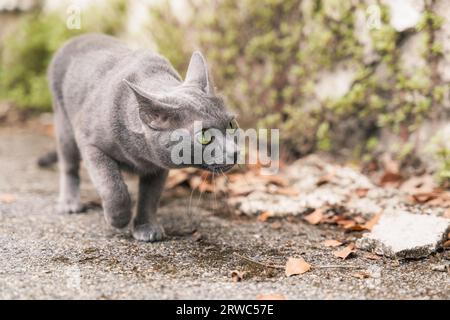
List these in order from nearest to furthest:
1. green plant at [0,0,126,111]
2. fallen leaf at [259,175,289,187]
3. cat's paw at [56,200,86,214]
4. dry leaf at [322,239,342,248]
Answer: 1. dry leaf at [322,239,342,248]
2. cat's paw at [56,200,86,214]
3. fallen leaf at [259,175,289,187]
4. green plant at [0,0,126,111]

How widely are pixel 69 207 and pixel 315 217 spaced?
5.74ft

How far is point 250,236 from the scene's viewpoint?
348 centimetres

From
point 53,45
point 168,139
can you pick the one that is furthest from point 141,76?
point 53,45

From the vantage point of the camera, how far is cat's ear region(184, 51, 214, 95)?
3.09 metres

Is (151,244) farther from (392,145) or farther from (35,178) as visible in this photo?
(392,145)

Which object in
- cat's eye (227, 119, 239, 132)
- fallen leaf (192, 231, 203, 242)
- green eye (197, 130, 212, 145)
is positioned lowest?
fallen leaf (192, 231, 203, 242)

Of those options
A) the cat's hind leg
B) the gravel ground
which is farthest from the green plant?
the gravel ground

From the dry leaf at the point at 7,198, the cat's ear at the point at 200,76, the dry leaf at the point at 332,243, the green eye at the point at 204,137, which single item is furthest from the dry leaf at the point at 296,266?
the dry leaf at the point at 7,198

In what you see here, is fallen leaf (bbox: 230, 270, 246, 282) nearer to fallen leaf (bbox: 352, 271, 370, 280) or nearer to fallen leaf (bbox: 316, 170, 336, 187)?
fallen leaf (bbox: 352, 271, 370, 280)

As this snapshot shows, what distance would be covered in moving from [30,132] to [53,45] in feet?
3.73

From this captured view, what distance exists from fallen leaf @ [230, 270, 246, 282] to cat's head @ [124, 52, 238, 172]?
1.83 feet

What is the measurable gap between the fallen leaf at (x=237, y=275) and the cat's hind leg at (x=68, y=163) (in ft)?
5.37

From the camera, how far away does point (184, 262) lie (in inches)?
118

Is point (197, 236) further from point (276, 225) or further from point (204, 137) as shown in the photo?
point (204, 137)
